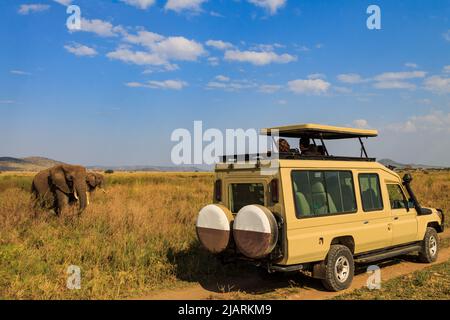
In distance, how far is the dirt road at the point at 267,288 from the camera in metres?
7.02

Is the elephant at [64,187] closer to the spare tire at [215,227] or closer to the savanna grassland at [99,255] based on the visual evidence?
the savanna grassland at [99,255]

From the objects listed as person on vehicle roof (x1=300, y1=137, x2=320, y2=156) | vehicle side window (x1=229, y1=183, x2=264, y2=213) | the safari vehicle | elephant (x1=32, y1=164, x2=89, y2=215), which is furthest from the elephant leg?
person on vehicle roof (x1=300, y1=137, x2=320, y2=156)

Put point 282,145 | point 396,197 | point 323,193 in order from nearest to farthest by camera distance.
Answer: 1. point 323,193
2. point 282,145
3. point 396,197

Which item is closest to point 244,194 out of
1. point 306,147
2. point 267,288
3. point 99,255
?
point 267,288

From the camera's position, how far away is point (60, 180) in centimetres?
1516

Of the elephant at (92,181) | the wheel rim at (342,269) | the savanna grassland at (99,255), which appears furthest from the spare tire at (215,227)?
the elephant at (92,181)

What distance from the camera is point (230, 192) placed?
7.61 meters

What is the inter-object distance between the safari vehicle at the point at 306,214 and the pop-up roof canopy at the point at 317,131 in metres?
0.02

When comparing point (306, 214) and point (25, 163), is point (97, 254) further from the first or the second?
point (25, 163)

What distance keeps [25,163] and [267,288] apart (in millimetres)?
183422

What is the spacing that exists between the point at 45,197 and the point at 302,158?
11266mm

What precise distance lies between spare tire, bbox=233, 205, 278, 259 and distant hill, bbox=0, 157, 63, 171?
162 m
